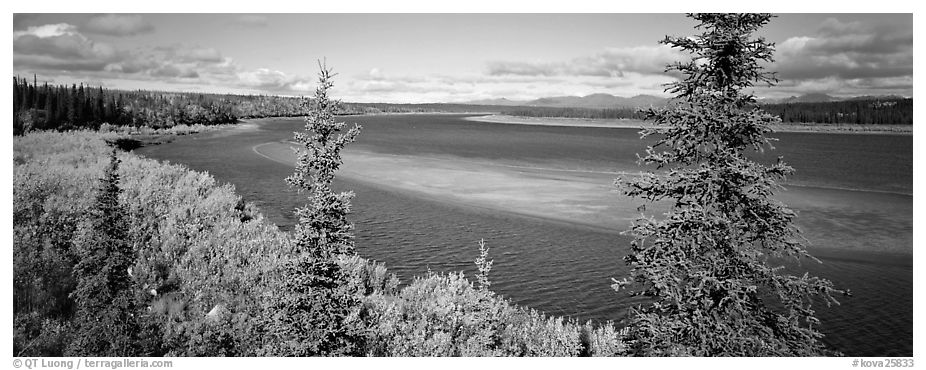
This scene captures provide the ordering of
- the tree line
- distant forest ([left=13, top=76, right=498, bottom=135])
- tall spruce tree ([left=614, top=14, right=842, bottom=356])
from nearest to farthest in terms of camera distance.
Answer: tall spruce tree ([left=614, top=14, right=842, bottom=356]) → distant forest ([left=13, top=76, right=498, bottom=135]) → the tree line

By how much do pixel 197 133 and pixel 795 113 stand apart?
4059 inches

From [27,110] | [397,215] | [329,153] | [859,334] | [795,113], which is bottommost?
[859,334]

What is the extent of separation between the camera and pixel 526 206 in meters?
30.0

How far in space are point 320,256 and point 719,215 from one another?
6.75m

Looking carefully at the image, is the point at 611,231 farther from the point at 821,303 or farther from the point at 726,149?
the point at 726,149

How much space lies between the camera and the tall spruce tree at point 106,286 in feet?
30.3

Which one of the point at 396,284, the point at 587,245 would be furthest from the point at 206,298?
the point at 587,245

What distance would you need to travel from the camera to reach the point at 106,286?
30.6ft

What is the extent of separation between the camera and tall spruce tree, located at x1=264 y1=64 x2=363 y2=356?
9.68 meters

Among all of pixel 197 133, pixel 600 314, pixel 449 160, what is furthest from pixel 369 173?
pixel 197 133

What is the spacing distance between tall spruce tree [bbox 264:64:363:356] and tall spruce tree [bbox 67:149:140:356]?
2.58 m

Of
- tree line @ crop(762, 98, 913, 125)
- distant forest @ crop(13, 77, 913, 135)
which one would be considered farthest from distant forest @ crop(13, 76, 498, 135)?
tree line @ crop(762, 98, 913, 125)

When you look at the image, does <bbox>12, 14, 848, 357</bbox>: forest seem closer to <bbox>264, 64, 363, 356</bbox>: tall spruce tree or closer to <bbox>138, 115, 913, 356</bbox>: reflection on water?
<bbox>264, 64, 363, 356</bbox>: tall spruce tree

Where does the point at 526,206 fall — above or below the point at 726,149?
below
